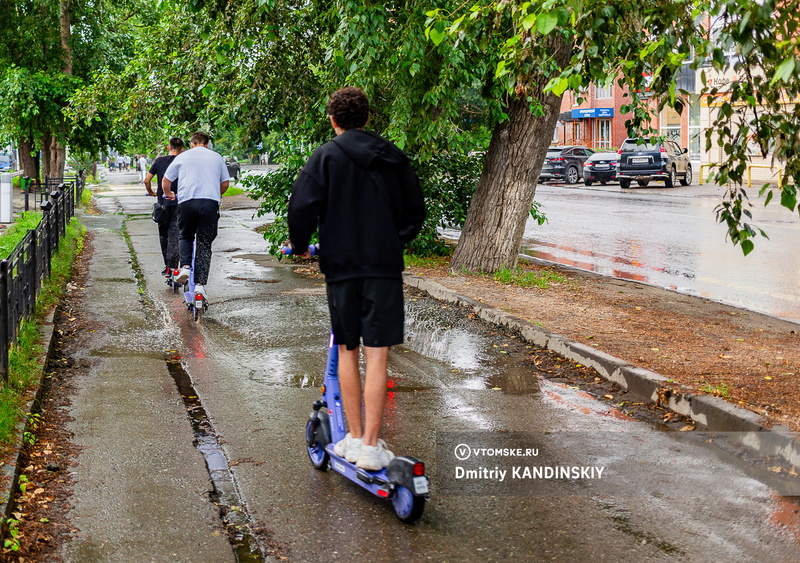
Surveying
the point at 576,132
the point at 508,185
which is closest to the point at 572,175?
the point at 576,132

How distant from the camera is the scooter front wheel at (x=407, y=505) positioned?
4.20 m

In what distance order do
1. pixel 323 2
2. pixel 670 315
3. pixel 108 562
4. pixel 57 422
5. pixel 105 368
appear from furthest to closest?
pixel 323 2 → pixel 670 315 → pixel 105 368 → pixel 57 422 → pixel 108 562

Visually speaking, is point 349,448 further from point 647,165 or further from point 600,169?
point 600,169

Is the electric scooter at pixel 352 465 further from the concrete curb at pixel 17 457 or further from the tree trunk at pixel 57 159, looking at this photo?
the tree trunk at pixel 57 159

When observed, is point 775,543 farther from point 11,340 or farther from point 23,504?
point 11,340

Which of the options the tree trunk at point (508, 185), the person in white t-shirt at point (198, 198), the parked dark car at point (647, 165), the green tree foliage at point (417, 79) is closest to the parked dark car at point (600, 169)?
the parked dark car at point (647, 165)

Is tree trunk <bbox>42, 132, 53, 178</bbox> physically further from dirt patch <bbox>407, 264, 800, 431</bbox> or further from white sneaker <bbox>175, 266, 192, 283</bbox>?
white sneaker <bbox>175, 266, 192, 283</bbox>

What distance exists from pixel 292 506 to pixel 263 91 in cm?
894

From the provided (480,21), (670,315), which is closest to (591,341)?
(670,315)

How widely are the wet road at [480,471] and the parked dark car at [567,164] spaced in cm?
3423

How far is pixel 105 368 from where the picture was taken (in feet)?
24.5

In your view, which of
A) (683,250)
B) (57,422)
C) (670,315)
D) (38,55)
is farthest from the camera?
(38,55)

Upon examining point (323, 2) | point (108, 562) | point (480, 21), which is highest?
point (323, 2)

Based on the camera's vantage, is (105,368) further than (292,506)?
Yes
